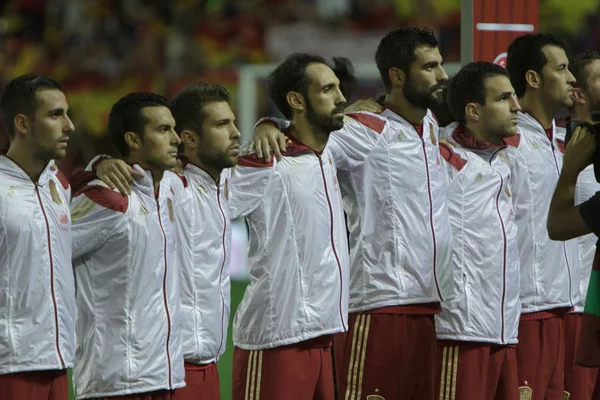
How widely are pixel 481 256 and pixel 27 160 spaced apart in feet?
8.26

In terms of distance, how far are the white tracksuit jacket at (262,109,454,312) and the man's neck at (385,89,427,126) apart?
97 mm

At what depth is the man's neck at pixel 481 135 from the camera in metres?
6.30

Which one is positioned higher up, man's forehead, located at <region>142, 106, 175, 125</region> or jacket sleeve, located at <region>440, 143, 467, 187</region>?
man's forehead, located at <region>142, 106, 175, 125</region>

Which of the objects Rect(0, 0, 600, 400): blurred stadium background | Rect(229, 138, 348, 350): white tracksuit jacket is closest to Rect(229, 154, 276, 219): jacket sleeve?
Rect(229, 138, 348, 350): white tracksuit jacket

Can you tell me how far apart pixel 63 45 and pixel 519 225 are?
12410 millimetres

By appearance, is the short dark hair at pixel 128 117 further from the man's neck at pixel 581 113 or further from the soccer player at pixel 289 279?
the man's neck at pixel 581 113

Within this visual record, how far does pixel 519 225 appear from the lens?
6.41 metres

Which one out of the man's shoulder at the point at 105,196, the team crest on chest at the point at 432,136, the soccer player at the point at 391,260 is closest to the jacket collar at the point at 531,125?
the team crest on chest at the point at 432,136

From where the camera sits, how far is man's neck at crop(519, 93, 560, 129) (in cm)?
667

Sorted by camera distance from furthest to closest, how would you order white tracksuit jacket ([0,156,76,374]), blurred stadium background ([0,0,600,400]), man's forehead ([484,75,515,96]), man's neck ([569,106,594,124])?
blurred stadium background ([0,0,600,400])
man's neck ([569,106,594,124])
man's forehead ([484,75,515,96])
white tracksuit jacket ([0,156,76,374])

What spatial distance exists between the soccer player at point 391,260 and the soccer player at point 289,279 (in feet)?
0.91

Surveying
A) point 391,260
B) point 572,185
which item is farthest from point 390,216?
point 572,185

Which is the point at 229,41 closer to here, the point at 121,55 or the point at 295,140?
the point at 121,55

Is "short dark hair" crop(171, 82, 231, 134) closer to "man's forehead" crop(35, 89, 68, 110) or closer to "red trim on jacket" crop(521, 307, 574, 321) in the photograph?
"man's forehead" crop(35, 89, 68, 110)
